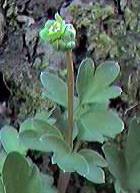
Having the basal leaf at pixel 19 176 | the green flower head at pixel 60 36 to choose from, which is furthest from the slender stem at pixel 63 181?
the green flower head at pixel 60 36

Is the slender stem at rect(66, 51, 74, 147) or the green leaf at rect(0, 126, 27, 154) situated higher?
the slender stem at rect(66, 51, 74, 147)

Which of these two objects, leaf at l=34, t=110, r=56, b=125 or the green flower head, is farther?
leaf at l=34, t=110, r=56, b=125

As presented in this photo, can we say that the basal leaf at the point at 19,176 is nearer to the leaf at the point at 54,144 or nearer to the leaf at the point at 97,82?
the leaf at the point at 54,144

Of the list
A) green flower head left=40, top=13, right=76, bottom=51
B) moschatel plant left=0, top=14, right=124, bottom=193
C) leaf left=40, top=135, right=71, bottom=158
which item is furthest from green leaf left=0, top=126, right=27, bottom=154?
green flower head left=40, top=13, right=76, bottom=51

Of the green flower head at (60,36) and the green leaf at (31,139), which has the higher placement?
the green flower head at (60,36)

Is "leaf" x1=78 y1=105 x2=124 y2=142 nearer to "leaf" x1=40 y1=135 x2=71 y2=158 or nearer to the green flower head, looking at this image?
"leaf" x1=40 y1=135 x2=71 y2=158

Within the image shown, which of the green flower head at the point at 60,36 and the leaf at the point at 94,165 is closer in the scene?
the green flower head at the point at 60,36
